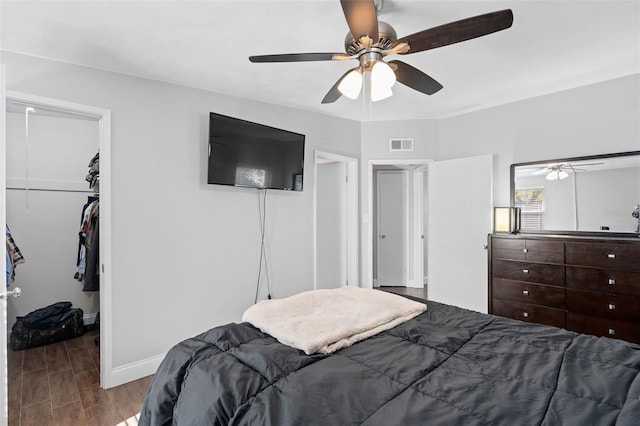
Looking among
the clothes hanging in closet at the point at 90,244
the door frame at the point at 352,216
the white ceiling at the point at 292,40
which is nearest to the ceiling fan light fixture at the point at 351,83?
the white ceiling at the point at 292,40

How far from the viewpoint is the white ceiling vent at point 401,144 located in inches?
160

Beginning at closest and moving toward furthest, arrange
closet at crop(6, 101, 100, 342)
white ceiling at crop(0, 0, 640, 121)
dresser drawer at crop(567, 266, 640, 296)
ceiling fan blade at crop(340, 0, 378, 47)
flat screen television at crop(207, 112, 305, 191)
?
ceiling fan blade at crop(340, 0, 378, 47), white ceiling at crop(0, 0, 640, 121), dresser drawer at crop(567, 266, 640, 296), flat screen television at crop(207, 112, 305, 191), closet at crop(6, 101, 100, 342)

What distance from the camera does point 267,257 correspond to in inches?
133

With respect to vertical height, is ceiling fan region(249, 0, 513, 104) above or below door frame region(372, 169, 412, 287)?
above

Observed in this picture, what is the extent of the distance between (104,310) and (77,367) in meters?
0.74

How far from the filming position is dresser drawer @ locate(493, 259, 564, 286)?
279cm

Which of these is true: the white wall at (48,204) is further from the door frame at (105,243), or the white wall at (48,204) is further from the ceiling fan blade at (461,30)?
the ceiling fan blade at (461,30)

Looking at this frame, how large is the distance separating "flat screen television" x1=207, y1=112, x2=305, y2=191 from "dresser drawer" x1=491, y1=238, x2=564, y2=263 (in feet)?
6.84

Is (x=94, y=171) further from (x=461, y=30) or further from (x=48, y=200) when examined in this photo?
(x=461, y=30)

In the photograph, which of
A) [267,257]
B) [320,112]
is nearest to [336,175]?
[320,112]

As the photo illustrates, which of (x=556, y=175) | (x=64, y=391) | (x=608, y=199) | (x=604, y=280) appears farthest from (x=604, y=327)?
(x=64, y=391)

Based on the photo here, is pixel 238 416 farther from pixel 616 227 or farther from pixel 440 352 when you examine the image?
pixel 616 227

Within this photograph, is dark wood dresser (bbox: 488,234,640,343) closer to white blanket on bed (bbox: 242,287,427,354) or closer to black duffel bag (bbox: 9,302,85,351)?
white blanket on bed (bbox: 242,287,427,354)

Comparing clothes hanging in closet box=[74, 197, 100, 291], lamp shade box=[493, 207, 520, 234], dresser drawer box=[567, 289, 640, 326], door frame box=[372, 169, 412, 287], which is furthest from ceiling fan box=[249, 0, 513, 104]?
door frame box=[372, 169, 412, 287]
